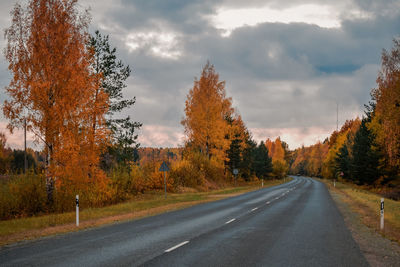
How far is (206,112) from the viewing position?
40.1 meters

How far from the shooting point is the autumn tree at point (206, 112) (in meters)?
39.8

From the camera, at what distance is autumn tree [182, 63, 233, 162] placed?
131 feet

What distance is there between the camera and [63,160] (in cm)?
1678

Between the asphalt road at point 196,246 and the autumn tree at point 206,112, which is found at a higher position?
the autumn tree at point 206,112

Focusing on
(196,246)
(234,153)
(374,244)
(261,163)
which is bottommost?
(374,244)

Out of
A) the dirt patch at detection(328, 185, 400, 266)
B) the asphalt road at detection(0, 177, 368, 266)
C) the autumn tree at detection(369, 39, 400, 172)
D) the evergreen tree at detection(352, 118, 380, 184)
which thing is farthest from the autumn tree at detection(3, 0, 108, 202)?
the evergreen tree at detection(352, 118, 380, 184)

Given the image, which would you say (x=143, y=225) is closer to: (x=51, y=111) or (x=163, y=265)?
(x=163, y=265)

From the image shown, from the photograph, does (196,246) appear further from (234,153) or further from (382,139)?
(234,153)

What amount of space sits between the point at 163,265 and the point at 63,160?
11821 mm

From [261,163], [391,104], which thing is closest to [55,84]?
[391,104]

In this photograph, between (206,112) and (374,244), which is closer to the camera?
(374,244)

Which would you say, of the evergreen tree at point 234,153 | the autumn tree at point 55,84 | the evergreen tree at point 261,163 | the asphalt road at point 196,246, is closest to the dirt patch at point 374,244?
the asphalt road at point 196,246

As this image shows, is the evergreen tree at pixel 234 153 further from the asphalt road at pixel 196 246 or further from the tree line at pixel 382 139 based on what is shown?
the asphalt road at pixel 196 246

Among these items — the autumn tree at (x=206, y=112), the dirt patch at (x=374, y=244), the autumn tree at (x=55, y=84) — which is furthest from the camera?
the autumn tree at (x=206, y=112)
